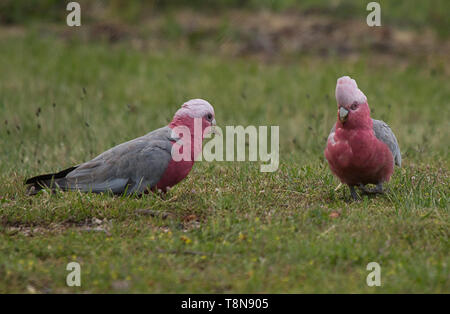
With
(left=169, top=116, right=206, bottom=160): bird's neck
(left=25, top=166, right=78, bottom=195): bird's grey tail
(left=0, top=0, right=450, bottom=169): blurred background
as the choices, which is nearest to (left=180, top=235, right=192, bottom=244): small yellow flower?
(left=169, top=116, right=206, bottom=160): bird's neck

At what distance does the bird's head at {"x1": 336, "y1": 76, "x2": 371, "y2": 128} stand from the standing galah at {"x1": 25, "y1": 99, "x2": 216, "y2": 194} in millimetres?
1145

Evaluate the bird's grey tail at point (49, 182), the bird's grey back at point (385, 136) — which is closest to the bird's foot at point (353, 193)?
the bird's grey back at point (385, 136)

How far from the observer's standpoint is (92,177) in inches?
219

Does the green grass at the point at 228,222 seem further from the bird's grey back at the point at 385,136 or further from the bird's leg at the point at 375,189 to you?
the bird's grey back at the point at 385,136

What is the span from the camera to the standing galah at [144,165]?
17.8ft

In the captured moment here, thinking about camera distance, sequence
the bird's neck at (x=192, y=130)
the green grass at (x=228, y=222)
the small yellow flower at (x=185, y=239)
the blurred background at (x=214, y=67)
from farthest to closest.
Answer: the blurred background at (x=214, y=67) < the bird's neck at (x=192, y=130) < the small yellow flower at (x=185, y=239) < the green grass at (x=228, y=222)

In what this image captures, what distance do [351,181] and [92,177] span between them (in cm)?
219

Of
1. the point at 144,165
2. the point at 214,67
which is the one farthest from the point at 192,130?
the point at 214,67

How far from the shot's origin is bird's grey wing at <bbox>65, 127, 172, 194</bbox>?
5.42 metres

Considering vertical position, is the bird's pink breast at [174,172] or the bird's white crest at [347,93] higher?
the bird's white crest at [347,93]

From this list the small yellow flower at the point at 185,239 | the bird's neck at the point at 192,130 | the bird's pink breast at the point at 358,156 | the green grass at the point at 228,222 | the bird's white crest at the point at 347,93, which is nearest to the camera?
the green grass at the point at 228,222

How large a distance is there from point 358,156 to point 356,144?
0.33 ft

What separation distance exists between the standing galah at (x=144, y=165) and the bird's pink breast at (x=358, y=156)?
1.11 m

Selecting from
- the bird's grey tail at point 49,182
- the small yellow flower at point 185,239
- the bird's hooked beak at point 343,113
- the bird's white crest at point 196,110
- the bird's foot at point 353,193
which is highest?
the bird's white crest at point 196,110
